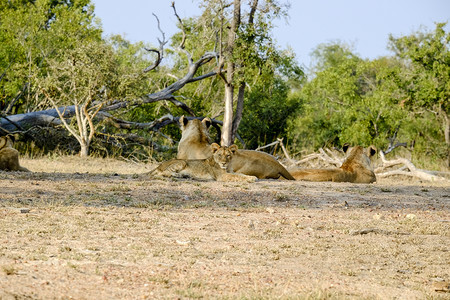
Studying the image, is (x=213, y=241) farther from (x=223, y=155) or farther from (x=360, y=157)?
(x=360, y=157)

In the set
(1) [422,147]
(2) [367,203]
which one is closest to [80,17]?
(1) [422,147]

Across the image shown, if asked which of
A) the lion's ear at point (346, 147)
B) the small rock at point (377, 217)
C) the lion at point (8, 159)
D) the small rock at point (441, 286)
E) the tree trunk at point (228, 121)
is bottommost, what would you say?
the small rock at point (441, 286)

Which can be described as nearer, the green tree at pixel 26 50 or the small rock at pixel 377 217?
A: the small rock at pixel 377 217

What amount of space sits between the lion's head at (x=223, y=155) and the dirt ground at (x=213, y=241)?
75cm

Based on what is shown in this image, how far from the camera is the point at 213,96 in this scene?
26.3 meters

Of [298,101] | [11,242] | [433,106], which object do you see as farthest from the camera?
[298,101]

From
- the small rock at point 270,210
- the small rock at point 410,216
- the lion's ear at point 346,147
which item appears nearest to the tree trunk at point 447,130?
the lion's ear at point 346,147

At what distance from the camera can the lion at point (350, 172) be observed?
39.0 ft

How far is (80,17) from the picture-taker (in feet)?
93.1

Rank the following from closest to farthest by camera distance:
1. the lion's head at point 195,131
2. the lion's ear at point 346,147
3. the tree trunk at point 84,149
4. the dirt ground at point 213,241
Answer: the dirt ground at point 213,241 → the lion's head at point 195,131 → the lion's ear at point 346,147 → the tree trunk at point 84,149

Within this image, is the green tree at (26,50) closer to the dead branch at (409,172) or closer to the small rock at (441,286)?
the dead branch at (409,172)

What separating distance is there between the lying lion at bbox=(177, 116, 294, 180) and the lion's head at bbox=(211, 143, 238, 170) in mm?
125

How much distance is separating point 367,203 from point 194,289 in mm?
5412

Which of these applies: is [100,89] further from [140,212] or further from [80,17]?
[80,17]
